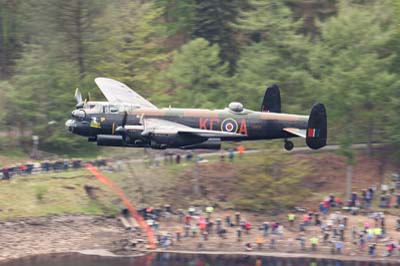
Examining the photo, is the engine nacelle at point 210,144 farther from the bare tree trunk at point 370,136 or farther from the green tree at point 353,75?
the bare tree trunk at point 370,136

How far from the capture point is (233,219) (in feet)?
260

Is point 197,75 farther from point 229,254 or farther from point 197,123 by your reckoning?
point 197,123

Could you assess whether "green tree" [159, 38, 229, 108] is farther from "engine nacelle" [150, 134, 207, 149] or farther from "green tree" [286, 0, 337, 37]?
"engine nacelle" [150, 134, 207, 149]

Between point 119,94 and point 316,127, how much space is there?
16271 millimetres

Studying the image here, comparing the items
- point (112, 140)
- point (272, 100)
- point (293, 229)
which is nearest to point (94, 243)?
point (112, 140)

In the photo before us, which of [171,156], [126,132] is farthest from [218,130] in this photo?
[171,156]

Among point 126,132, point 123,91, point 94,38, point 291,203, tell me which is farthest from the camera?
point 94,38

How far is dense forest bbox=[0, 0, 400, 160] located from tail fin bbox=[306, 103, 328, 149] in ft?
55.5

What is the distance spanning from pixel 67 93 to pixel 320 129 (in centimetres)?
3097

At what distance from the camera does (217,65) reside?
9269 cm

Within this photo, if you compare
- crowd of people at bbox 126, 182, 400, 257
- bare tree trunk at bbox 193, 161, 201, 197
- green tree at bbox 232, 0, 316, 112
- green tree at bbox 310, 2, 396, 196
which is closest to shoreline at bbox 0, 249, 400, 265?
crowd of people at bbox 126, 182, 400, 257

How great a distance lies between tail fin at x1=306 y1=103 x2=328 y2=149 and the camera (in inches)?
2549

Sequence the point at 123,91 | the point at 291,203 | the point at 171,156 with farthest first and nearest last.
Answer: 1. the point at 171,156
2. the point at 291,203
3. the point at 123,91

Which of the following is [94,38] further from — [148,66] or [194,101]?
[194,101]
